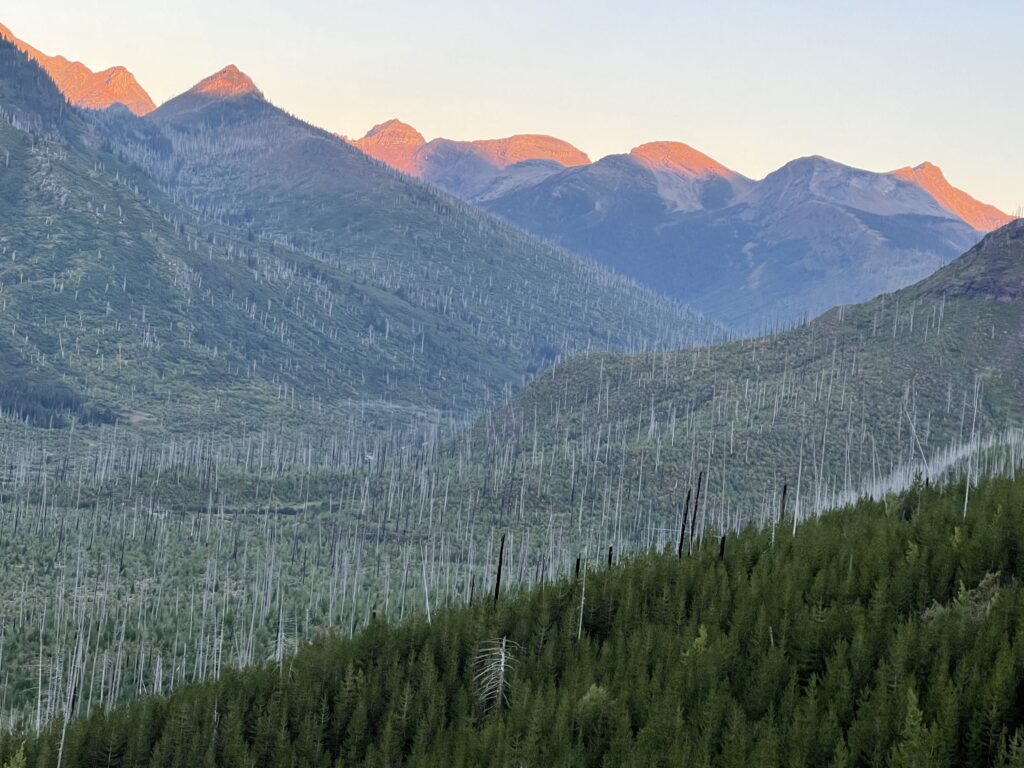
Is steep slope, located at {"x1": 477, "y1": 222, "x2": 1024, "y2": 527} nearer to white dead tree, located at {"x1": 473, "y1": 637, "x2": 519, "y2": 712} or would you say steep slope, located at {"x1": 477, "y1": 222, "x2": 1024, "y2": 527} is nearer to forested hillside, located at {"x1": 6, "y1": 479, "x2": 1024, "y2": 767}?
forested hillside, located at {"x1": 6, "y1": 479, "x2": 1024, "y2": 767}

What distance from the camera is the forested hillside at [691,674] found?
4500 centimetres

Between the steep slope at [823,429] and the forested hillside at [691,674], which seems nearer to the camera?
the forested hillside at [691,674]

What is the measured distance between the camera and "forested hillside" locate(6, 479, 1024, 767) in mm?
45000

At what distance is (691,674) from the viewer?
5412cm

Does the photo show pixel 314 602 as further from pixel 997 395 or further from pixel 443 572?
pixel 997 395

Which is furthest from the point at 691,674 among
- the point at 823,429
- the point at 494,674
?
the point at 823,429

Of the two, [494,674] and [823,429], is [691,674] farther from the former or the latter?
[823,429]

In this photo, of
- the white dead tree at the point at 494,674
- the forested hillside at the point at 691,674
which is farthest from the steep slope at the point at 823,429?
the white dead tree at the point at 494,674

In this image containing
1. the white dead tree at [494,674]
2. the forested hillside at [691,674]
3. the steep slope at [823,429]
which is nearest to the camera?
the forested hillside at [691,674]

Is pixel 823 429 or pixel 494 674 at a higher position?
pixel 823 429

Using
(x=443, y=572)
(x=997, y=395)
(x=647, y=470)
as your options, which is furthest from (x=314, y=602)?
(x=997, y=395)

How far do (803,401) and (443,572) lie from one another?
69427 millimetres

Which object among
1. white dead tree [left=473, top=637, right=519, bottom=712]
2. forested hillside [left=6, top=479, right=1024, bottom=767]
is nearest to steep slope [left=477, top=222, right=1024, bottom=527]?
forested hillside [left=6, top=479, right=1024, bottom=767]

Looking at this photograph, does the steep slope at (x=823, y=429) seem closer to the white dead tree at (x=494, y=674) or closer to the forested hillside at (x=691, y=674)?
the forested hillside at (x=691, y=674)
